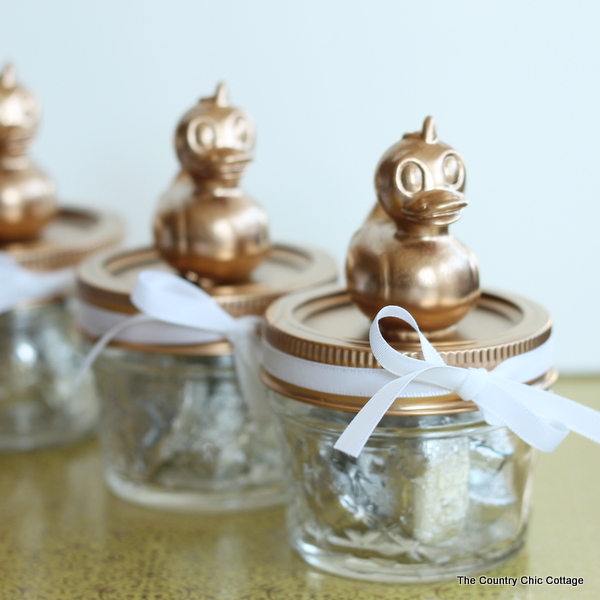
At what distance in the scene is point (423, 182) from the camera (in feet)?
2.24

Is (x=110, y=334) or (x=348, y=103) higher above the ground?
(x=348, y=103)

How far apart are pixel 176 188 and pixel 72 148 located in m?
0.36

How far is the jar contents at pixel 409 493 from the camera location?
0.69 meters

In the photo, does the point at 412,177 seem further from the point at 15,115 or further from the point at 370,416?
the point at 15,115

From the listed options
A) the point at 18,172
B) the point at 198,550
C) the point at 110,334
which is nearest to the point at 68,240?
the point at 18,172

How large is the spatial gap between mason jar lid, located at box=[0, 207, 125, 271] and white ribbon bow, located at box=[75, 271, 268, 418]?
207 millimetres

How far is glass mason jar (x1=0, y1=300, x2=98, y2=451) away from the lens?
1.01m

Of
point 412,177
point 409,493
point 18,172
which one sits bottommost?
point 409,493

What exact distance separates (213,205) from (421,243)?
23 cm

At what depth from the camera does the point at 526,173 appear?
1.04m

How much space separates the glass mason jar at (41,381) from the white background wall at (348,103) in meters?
0.23

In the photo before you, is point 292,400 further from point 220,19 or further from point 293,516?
point 220,19

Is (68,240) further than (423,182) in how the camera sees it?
Yes

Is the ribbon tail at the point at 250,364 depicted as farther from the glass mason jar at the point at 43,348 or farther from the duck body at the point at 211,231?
the glass mason jar at the point at 43,348
